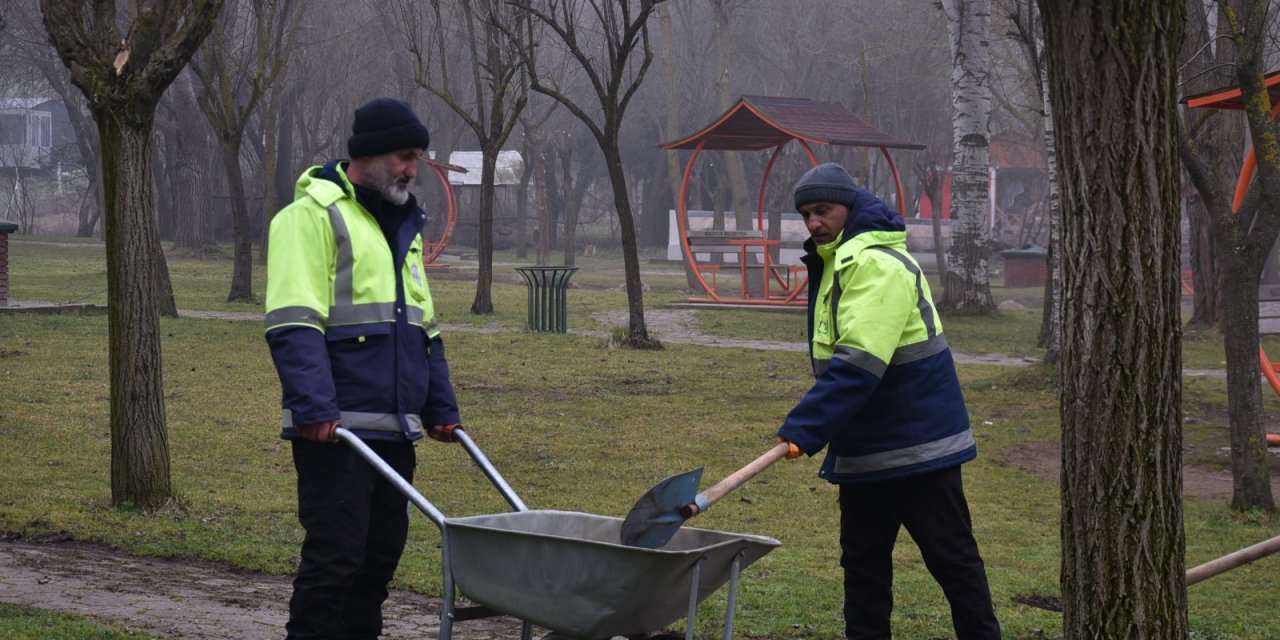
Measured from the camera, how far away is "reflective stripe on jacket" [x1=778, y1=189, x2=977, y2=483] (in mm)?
4250

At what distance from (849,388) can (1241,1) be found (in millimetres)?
9853

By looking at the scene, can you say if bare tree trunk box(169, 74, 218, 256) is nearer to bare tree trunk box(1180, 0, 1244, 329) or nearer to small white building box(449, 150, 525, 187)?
small white building box(449, 150, 525, 187)

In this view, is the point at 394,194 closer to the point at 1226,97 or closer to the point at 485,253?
the point at 1226,97

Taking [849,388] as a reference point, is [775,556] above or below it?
below

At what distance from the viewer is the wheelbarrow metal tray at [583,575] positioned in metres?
3.49

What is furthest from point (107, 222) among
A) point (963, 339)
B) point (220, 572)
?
point (963, 339)

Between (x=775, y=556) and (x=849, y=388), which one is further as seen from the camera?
(x=775, y=556)

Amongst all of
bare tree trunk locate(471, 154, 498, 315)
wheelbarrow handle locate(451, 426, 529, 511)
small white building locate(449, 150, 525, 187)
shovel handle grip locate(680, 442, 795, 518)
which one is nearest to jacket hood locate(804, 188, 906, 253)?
shovel handle grip locate(680, 442, 795, 518)

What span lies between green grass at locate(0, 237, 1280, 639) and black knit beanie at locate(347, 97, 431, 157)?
2.05 m

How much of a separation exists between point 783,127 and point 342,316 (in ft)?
58.6

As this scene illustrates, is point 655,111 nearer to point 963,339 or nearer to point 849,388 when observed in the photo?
point 963,339


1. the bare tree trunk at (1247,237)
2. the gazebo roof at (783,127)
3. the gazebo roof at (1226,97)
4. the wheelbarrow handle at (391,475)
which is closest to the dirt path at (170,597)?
the wheelbarrow handle at (391,475)

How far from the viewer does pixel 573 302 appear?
24.5 meters

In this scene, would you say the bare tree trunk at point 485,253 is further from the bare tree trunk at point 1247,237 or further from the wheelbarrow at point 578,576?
the wheelbarrow at point 578,576
